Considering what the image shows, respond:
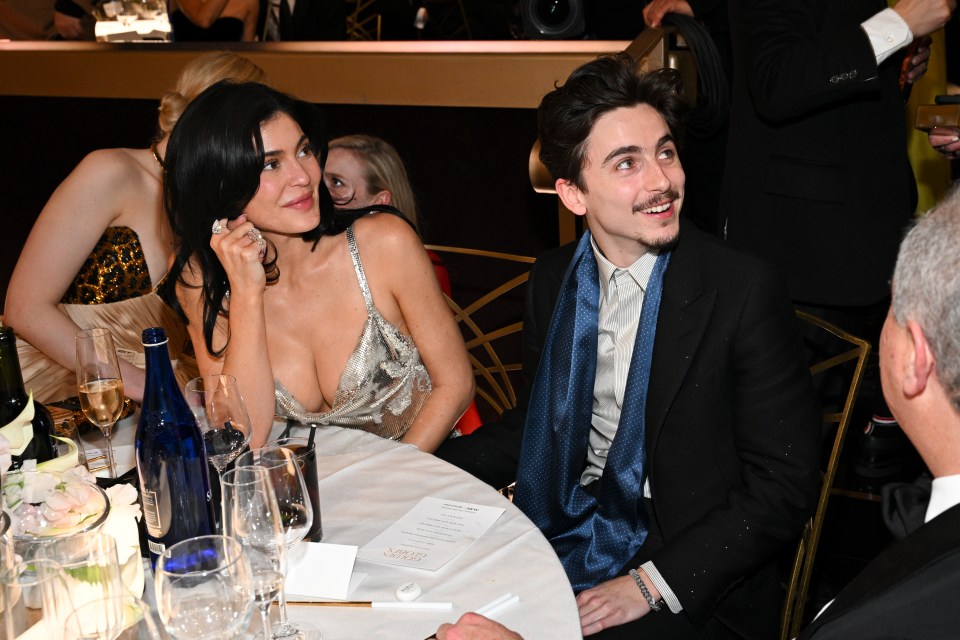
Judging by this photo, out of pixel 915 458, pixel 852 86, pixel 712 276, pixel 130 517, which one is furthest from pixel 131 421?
pixel 915 458

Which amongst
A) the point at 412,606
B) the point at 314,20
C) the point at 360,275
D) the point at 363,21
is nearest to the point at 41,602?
the point at 412,606

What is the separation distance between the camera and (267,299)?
2.42m

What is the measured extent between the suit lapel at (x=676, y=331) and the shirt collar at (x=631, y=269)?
8cm

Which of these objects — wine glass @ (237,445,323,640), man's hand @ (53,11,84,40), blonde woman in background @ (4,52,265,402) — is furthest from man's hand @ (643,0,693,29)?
man's hand @ (53,11,84,40)

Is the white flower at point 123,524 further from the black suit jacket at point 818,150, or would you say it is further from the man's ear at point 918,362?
the black suit jacket at point 818,150

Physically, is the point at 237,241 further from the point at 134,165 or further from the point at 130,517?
the point at 130,517

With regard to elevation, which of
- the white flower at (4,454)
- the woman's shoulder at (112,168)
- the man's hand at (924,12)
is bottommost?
the white flower at (4,454)

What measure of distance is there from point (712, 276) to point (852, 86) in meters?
0.97

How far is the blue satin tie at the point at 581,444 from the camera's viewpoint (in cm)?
195

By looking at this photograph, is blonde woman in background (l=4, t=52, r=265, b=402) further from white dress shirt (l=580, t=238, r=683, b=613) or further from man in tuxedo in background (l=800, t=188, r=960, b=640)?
man in tuxedo in background (l=800, t=188, r=960, b=640)

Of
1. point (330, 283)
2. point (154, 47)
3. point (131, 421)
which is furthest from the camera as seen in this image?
point (154, 47)

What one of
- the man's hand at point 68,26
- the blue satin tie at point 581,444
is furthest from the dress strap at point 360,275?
the man's hand at point 68,26

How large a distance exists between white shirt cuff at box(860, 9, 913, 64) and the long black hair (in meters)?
1.43

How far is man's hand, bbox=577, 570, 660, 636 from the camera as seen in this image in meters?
1.79
